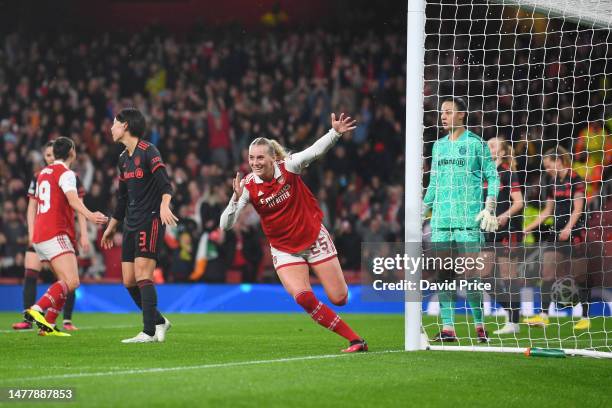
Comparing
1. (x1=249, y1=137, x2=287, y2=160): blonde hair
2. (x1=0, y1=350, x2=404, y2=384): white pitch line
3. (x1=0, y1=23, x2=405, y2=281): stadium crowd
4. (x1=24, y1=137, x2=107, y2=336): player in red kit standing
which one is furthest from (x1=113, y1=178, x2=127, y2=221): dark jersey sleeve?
(x1=0, y1=23, x2=405, y2=281): stadium crowd

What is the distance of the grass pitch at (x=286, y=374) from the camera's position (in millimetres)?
5715

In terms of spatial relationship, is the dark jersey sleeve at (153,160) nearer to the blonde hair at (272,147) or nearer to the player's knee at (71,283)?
the blonde hair at (272,147)

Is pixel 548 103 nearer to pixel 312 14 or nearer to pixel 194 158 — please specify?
pixel 194 158

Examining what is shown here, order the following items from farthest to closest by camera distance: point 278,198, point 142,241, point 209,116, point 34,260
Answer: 1. point 209,116
2. point 34,260
3. point 142,241
4. point 278,198

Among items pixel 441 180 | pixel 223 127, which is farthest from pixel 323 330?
pixel 223 127

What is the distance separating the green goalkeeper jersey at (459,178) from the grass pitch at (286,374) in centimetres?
132

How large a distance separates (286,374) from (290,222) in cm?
207

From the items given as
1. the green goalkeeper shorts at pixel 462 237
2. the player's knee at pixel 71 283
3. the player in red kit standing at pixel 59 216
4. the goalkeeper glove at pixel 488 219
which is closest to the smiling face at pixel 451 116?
the goalkeeper glove at pixel 488 219

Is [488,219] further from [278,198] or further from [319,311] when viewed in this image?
[278,198]

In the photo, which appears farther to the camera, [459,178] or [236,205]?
[459,178]

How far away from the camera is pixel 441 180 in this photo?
9.71 metres

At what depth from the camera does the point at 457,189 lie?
969 centimetres

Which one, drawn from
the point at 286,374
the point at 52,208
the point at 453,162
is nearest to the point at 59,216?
the point at 52,208

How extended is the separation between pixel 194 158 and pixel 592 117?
326 inches
